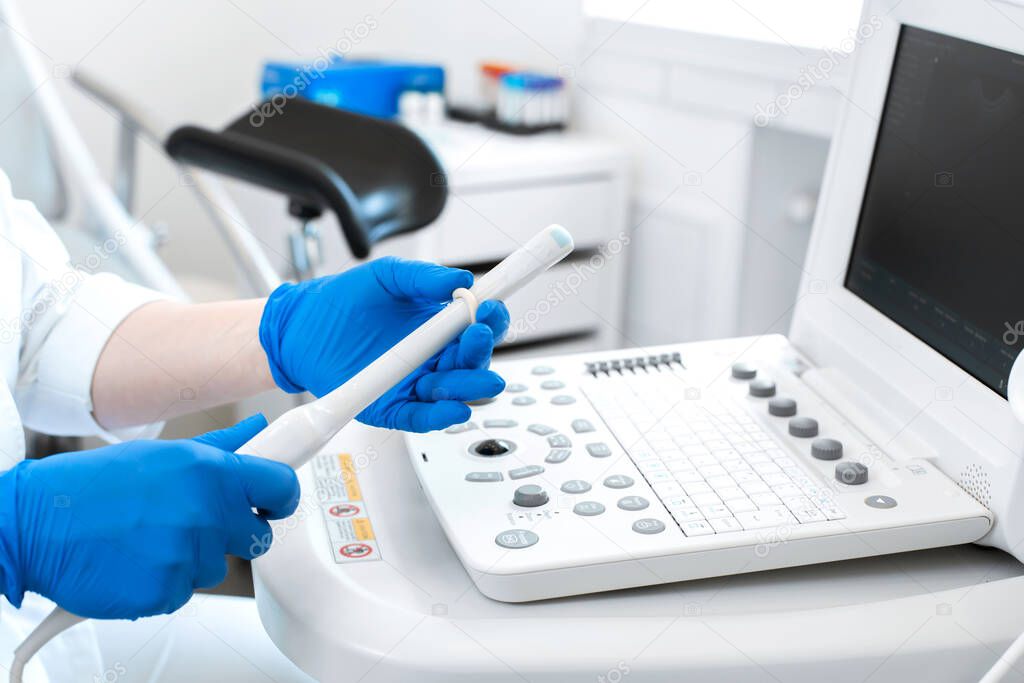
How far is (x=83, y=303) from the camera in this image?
2.97 ft

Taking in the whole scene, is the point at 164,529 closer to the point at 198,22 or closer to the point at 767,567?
the point at 767,567

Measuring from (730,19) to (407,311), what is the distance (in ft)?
3.54

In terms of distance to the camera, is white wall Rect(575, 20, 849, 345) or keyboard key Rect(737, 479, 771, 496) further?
white wall Rect(575, 20, 849, 345)

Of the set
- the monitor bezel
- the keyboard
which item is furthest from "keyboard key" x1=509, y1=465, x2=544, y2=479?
the monitor bezel

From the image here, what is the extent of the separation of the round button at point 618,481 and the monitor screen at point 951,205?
0.73 ft

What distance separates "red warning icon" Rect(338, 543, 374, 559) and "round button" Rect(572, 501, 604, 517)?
0.12 metres

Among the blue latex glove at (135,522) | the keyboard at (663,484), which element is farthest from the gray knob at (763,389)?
the blue latex glove at (135,522)

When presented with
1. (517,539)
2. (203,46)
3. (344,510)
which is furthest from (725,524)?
(203,46)

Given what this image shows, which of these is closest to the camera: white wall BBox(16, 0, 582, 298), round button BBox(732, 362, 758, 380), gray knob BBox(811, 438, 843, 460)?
gray knob BBox(811, 438, 843, 460)

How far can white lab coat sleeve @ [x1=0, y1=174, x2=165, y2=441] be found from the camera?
2.88 ft

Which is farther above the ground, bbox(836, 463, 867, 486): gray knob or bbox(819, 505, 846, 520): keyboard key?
bbox(836, 463, 867, 486): gray knob

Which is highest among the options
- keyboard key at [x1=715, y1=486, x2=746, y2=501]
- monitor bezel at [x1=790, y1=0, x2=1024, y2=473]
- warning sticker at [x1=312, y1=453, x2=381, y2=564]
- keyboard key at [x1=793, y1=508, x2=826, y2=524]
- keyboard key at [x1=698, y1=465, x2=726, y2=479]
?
monitor bezel at [x1=790, y1=0, x2=1024, y2=473]

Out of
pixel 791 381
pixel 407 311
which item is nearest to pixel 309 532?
pixel 407 311

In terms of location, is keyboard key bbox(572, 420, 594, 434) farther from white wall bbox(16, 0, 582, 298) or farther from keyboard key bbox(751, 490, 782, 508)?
white wall bbox(16, 0, 582, 298)
